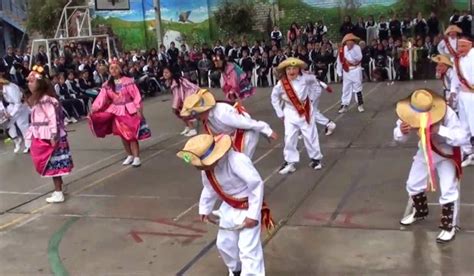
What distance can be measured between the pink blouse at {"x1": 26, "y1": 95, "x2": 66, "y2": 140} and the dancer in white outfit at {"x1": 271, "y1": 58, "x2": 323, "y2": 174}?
2.69 meters

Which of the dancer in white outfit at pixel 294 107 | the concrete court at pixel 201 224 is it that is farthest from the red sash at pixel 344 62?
the dancer in white outfit at pixel 294 107

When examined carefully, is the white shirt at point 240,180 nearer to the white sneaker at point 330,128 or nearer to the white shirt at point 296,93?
the white shirt at point 296,93

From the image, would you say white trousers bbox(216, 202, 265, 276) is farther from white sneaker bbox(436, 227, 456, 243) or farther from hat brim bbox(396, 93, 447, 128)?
white sneaker bbox(436, 227, 456, 243)

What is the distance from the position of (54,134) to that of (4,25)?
30480 millimetres

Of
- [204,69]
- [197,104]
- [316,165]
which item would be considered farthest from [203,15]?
[197,104]

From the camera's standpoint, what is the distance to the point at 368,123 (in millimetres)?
12055

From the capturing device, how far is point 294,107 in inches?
337

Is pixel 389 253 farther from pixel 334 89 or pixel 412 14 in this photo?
pixel 412 14

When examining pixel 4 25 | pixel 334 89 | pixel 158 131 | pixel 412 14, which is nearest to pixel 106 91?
pixel 158 131

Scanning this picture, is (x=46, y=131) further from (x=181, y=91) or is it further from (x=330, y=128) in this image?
(x=330, y=128)

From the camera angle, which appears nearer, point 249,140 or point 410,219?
point 249,140

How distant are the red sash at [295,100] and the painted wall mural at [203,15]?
17.8 metres

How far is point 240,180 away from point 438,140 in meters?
1.92

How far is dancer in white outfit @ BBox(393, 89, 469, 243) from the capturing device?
5.51 meters
